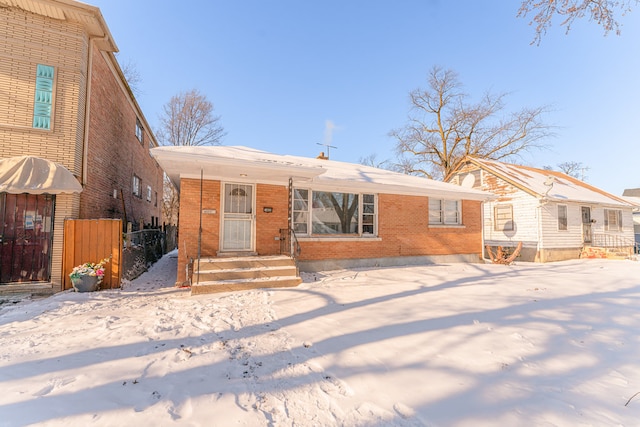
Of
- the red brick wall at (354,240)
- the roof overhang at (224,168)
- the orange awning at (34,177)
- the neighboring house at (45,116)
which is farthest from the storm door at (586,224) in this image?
the neighboring house at (45,116)

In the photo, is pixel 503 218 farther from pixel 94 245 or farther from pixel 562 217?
pixel 94 245

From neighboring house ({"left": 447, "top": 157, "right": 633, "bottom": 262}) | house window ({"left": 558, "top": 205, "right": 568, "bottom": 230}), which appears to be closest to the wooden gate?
neighboring house ({"left": 447, "top": 157, "right": 633, "bottom": 262})

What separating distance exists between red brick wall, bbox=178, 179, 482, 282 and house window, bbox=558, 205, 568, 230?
6.69m

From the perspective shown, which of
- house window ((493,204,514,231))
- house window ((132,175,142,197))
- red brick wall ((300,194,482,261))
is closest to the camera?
red brick wall ((300,194,482,261))

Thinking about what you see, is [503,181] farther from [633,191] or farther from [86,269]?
[633,191]

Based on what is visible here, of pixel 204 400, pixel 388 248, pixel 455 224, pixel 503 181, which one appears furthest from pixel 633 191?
pixel 204 400

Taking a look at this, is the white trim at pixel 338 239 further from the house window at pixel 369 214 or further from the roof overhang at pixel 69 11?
the roof overhang at pixel 69 11

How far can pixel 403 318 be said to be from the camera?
4.42 meters

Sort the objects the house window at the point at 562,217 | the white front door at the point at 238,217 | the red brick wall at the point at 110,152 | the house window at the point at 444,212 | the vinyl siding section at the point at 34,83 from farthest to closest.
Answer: the house window at the point at 562,217 < the house window at the point at 444,212 < the white front door at the point at 238,217 < the red brick wall at the point at 110,152 < the vinyl siding section at the point at 34,83

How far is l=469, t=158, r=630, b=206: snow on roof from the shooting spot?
14.6 metres

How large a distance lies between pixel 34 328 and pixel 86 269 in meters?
2.51

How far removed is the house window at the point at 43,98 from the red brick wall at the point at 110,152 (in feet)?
2.84

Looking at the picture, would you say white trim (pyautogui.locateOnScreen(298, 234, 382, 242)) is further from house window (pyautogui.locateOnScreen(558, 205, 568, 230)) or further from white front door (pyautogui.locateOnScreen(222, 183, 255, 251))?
house window (pyautogui.locateOnScreen(558, 205, 568, 230))

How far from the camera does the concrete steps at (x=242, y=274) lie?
20.3ft
